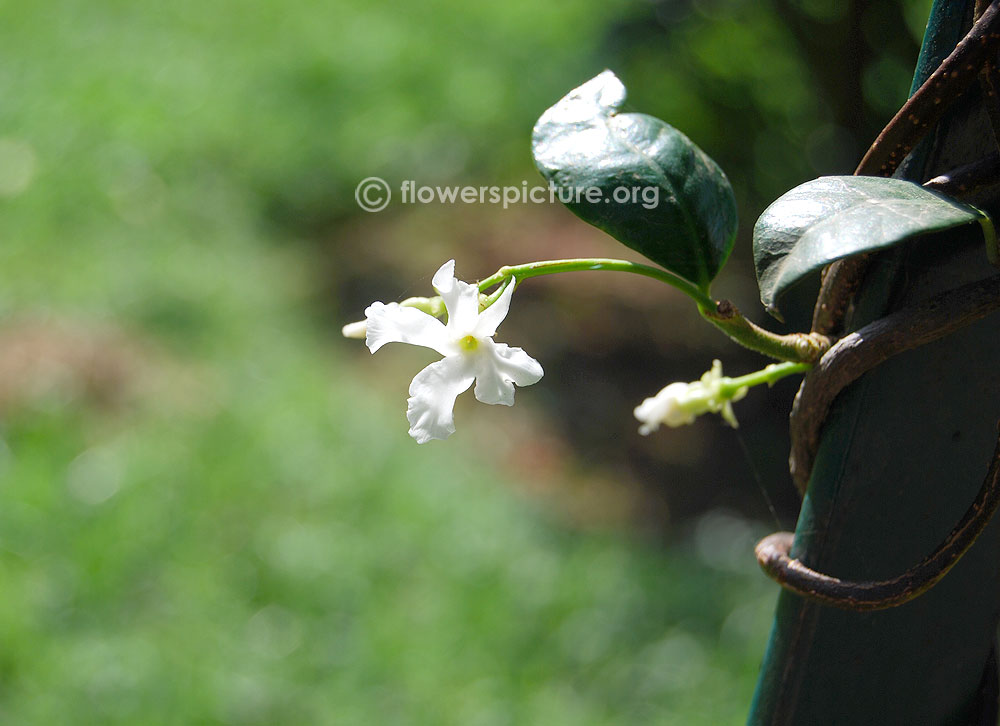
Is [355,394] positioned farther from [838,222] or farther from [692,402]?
[838,222]

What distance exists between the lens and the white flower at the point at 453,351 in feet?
1.36

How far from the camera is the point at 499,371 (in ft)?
1.41

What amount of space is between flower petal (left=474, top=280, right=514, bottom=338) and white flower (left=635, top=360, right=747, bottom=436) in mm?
158

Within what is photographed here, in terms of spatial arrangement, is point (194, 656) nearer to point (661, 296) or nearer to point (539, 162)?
point (539, 162)

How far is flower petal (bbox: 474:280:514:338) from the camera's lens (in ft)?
1.35

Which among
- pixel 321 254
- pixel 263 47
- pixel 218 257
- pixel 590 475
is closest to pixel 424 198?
pixel 321 254

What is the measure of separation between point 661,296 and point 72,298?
4.54 feet

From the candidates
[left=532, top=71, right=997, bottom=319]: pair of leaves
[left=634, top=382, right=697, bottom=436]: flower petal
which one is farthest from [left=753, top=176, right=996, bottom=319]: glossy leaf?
[left=634, top=382, right=697, bottom=436]: flower petal

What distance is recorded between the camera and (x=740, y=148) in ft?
6.81

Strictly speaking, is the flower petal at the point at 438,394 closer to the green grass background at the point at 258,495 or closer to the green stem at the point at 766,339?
the green stem at the point at 766,339

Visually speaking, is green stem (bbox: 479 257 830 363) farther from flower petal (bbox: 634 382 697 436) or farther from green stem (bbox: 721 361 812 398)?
flower petal (bbox: 634 382 697 436)
